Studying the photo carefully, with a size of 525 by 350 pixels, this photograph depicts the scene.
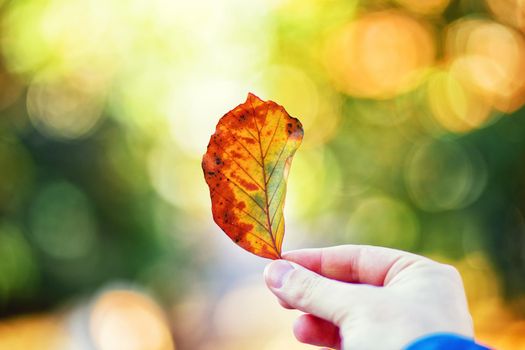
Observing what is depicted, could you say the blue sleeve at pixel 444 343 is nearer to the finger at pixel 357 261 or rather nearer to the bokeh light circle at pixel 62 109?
the finger at pixel 357 261

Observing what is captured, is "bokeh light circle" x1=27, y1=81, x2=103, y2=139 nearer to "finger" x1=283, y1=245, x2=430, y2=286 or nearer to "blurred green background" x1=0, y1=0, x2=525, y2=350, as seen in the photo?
"blurred green background" x1=0, y1=0, x2=525, y2=350

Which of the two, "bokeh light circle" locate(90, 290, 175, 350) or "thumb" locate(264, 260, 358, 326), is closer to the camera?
"thumb" locate(264, 260, 358, 326)

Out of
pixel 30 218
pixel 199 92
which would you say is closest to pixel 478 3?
pixel 199 92

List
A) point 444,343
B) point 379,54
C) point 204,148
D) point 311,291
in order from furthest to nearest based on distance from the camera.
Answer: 1. point 379,54
2. point 204,148
3. point 311,291
4. point 444,343

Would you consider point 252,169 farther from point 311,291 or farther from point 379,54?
point 379,54

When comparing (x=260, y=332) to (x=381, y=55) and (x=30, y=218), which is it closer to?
(x=30, y=218)

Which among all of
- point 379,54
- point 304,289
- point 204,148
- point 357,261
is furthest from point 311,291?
point 379,54

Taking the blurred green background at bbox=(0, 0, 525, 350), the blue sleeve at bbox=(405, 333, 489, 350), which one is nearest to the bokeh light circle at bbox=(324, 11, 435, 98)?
the blurred green background at bbox=(0, 0, 525, 350)
